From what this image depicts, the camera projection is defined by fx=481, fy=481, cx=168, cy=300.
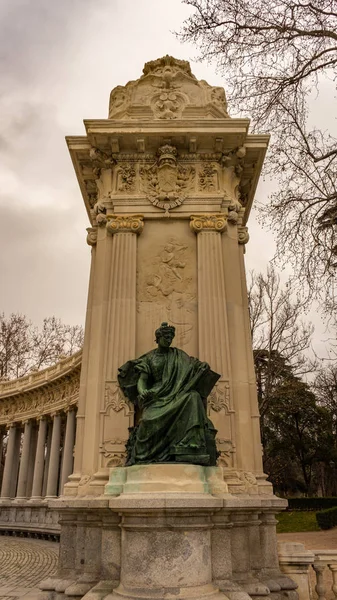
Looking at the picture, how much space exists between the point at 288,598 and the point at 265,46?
12.8 metres

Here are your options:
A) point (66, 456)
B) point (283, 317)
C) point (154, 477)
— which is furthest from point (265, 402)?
point (154, 477)

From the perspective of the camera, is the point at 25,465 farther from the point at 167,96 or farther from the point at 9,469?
the point at 167,96

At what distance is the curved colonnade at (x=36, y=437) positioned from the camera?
30.1 m

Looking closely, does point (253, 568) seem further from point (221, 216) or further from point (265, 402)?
point (265, 402)

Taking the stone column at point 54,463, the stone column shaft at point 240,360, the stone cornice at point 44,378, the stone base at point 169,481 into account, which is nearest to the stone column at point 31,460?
the stone cornice at point 44,378

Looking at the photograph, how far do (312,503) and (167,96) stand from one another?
31.6 metres

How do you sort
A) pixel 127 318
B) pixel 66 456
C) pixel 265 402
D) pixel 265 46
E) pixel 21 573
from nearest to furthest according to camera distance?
1. pixel 127 318
2. pixel 265 46
3. pixel 21 573
4. pixel 265 402
5. pixel 66 456

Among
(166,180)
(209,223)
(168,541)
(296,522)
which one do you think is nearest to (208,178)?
(166,180)

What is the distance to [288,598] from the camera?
315 inches

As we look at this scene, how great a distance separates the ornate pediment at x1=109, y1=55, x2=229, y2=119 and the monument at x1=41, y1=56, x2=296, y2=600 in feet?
0.12

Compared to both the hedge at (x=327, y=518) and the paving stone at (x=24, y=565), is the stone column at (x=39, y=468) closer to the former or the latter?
the paving stone at (x=24, y=565)

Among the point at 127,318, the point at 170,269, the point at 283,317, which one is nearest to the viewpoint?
the point at 127,318

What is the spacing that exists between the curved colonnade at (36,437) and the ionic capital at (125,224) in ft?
63.1

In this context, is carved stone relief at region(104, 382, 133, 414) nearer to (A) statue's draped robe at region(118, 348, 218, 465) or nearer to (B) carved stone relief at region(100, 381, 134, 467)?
(B) carved stone relief at region(100, 381, 134, 467)
